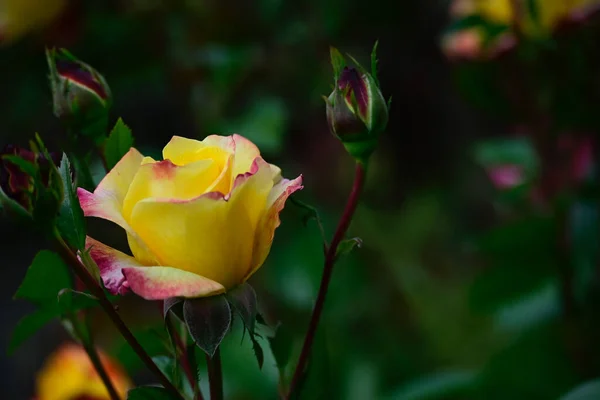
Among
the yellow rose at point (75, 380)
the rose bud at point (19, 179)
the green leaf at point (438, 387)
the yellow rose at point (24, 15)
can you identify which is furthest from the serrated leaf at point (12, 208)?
the yellow rose at point (24, 15)

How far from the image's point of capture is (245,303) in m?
0.36

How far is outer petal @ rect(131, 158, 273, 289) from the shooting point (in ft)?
1.10

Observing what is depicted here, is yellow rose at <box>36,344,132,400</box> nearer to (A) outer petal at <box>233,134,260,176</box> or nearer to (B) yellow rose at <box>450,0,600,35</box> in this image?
(A) outer petal at <box>233,134,260,176</box>

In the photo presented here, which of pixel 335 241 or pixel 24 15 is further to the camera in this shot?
pixel 24 15

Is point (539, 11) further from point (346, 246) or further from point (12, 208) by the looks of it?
point (12, 208)

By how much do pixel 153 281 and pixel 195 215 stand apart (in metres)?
0.04

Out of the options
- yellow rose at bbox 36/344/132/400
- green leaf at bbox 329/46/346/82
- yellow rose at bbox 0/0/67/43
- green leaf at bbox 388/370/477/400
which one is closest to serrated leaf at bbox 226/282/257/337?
green leaf at bbox 329/46/346/82

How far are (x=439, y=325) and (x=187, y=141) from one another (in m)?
1.14

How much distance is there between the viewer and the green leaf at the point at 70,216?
1.15ft

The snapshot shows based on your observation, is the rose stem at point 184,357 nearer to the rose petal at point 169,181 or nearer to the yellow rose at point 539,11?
the rose petal at point 169,181

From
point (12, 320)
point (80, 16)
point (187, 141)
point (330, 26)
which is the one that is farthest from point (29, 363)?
point (187, 141)

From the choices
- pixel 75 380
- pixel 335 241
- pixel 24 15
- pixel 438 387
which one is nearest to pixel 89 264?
pixel 335 241

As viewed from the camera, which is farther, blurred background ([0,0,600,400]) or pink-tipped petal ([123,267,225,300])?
blurred background ([0,0,600,400])

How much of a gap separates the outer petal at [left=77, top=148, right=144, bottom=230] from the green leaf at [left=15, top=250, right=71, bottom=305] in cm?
7
